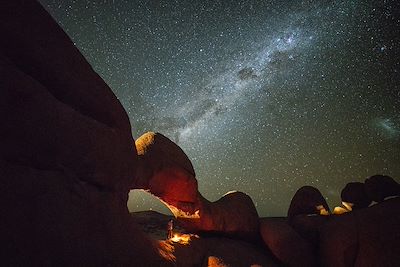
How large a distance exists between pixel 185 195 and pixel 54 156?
26.3 feet

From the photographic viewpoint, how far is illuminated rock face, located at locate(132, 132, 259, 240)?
11.3 meters

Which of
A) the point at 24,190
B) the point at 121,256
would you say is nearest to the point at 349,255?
the point at 121,256

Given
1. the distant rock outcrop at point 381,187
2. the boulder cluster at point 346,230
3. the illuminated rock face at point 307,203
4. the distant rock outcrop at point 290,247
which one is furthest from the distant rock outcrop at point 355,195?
the distant rock outcrop at point 290,247

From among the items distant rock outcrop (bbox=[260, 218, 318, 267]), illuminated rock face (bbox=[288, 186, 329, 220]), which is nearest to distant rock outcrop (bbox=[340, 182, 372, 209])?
illuminated rock face (bbox=[288, 186, 329, 220])

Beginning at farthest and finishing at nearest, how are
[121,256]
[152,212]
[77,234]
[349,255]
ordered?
[152,212] < [349,255] < [121,256] < [77,234]

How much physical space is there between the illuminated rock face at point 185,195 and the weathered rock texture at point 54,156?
377 cm

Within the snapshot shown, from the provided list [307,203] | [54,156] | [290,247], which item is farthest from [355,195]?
[54,156]

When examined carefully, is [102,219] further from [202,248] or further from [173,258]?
[202,248]

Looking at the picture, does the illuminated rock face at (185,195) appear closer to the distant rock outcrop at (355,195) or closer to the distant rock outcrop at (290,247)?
the distant rock outcrop at (290,247)

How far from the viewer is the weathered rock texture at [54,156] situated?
4449 millimetres

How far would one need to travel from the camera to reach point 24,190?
4578 millimetres

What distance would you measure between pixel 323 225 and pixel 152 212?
13495 millimetres

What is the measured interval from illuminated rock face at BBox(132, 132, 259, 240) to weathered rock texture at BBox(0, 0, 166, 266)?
148 inches

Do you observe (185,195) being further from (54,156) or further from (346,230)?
(54,156)
